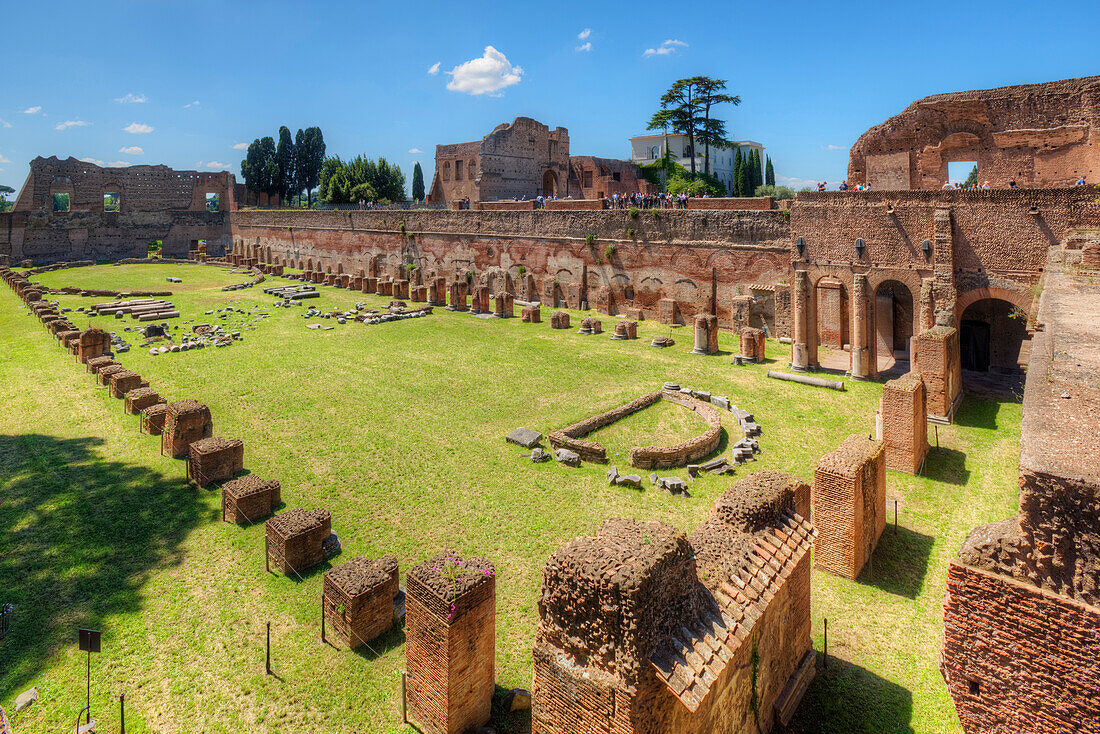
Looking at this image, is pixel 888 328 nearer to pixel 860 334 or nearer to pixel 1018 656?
pixel 860 334

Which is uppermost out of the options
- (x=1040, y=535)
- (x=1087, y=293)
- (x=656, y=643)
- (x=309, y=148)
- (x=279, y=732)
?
(x=309, y=148)

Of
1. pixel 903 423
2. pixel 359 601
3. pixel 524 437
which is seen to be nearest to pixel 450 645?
pixel 359 601

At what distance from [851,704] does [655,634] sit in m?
2.79

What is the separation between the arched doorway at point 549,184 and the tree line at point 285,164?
25174mm

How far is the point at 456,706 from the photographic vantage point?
4.65 meters

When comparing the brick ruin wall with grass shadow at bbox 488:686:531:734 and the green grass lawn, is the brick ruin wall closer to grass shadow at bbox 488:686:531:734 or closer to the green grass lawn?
the green grass lawn

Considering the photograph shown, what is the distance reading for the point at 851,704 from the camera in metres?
5.13

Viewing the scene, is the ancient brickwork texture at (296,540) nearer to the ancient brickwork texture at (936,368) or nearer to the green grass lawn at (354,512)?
the green grass lawn at (354,512)

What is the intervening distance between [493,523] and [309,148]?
5622 centimetres

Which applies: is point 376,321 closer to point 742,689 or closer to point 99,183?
point 742,689

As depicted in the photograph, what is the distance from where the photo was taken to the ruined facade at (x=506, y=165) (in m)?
38.9

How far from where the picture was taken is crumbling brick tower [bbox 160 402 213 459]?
9805 millimetres

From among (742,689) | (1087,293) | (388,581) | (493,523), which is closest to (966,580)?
(742,689)

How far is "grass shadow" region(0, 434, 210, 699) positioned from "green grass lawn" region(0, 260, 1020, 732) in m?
0.03
